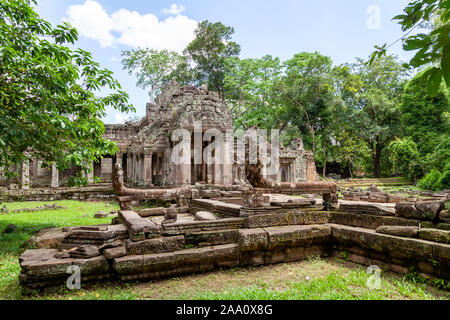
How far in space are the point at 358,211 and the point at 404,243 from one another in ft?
4.14

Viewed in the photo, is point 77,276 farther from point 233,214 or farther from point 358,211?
point 358,211

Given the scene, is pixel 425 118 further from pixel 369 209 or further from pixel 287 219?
pixel 287 219

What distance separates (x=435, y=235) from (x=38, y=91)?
7.74 meters

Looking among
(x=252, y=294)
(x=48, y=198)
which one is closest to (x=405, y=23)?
(x=252, y=294)

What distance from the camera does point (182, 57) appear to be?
1323 inches

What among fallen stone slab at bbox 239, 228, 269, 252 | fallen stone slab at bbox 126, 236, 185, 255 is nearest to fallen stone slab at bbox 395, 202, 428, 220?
fallen stone slab at bbox 239, 228, 269, 252

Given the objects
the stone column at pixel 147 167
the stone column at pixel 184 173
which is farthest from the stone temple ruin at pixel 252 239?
the stone column at pixel 147 167

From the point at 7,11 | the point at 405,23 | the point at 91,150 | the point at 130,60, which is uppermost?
the point at 130,60

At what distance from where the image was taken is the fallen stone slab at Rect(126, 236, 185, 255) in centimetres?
383

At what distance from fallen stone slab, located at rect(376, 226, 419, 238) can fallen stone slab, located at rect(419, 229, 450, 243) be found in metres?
0.09

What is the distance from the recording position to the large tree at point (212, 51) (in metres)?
31.8

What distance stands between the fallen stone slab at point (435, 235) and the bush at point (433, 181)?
20847mm

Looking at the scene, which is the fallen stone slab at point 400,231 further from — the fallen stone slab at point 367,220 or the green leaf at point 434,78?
the green leaf at point 434,78
